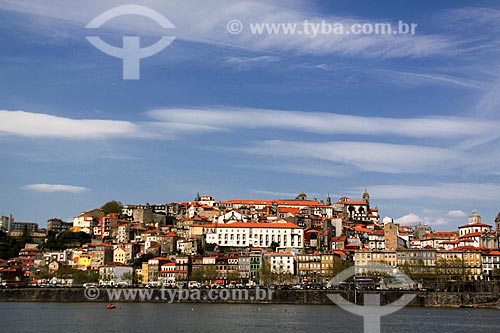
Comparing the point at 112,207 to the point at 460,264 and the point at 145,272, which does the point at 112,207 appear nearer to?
the point at 145,272

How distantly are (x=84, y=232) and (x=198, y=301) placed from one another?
5934 cm

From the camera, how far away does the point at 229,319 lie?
50125 mm

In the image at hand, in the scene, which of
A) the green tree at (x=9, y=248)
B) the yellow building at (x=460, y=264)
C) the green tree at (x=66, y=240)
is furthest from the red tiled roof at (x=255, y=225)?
the green tree at (x=9, y=248)

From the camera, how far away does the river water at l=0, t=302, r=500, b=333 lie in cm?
4425

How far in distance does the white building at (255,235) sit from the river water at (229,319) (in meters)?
39.3

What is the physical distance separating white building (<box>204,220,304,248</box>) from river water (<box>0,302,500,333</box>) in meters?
39.3

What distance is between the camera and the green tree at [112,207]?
133875mm

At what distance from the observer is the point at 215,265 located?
293ft

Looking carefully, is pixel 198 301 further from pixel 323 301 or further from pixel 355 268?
pixel 355 268

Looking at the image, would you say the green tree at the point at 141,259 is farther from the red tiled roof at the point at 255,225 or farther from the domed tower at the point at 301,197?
the domed tower at the point at 301,197

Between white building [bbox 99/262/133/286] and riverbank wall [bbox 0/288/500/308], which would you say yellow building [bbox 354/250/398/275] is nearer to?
riverbank wall [bbox 0/288/500/308]

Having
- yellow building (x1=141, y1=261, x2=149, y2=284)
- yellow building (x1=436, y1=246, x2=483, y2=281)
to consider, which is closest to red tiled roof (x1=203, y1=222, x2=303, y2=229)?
yellow building (x1=141, y1=261, x2=149, y2=284)

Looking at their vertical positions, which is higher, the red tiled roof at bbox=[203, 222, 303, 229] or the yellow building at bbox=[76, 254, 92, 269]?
the red tiled roof at bbox=[203, 222, 303, 229]

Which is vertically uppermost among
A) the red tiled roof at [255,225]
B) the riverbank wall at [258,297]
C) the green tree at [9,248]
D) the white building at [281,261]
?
the red tiled roof at [255,225]
